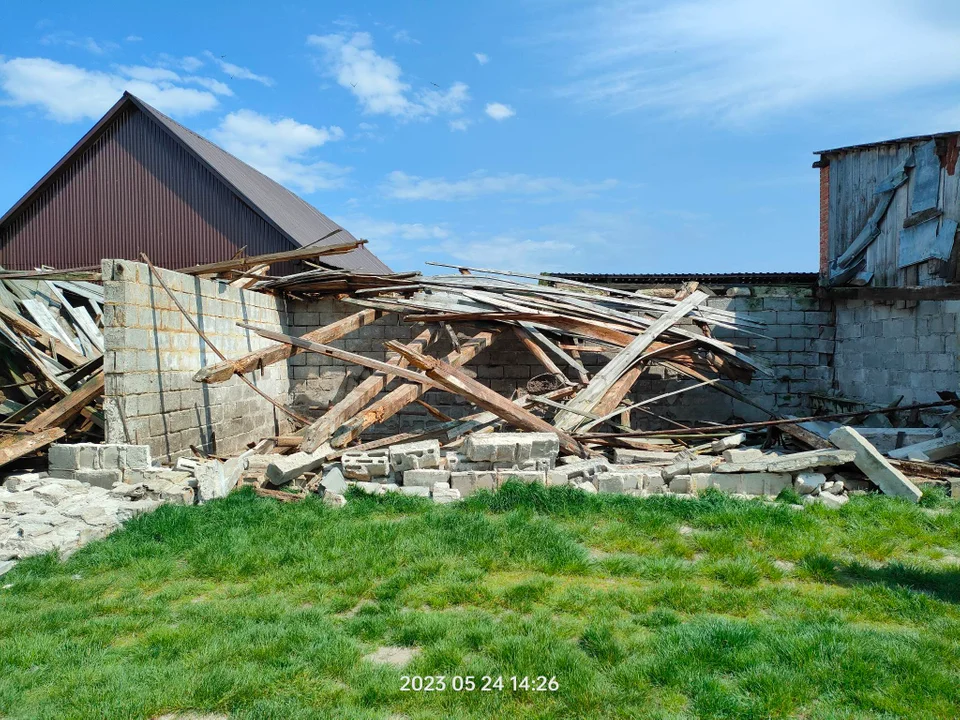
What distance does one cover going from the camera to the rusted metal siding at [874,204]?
9.26m

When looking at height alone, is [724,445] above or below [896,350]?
below

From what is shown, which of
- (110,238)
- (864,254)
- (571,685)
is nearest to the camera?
(571,685)

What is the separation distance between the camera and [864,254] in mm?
11000

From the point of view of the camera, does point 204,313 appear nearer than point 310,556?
No

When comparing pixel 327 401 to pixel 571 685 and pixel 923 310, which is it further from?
pixel 923 310

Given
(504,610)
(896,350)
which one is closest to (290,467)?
(504,610)

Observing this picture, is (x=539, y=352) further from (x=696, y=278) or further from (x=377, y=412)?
(x=696, y=278)

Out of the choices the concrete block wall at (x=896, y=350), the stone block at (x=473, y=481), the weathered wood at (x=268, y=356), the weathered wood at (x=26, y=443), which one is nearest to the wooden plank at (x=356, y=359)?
the weathered wood at (x=268, y=356)

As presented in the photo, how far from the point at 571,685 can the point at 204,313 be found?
7.12 m

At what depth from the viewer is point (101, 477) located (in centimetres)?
685

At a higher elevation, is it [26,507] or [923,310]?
[923,310]

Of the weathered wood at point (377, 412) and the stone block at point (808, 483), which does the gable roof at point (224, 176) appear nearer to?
the weathered wood at point (377, 412)

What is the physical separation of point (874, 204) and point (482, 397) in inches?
311

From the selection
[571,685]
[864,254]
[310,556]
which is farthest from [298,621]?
[864,254]
